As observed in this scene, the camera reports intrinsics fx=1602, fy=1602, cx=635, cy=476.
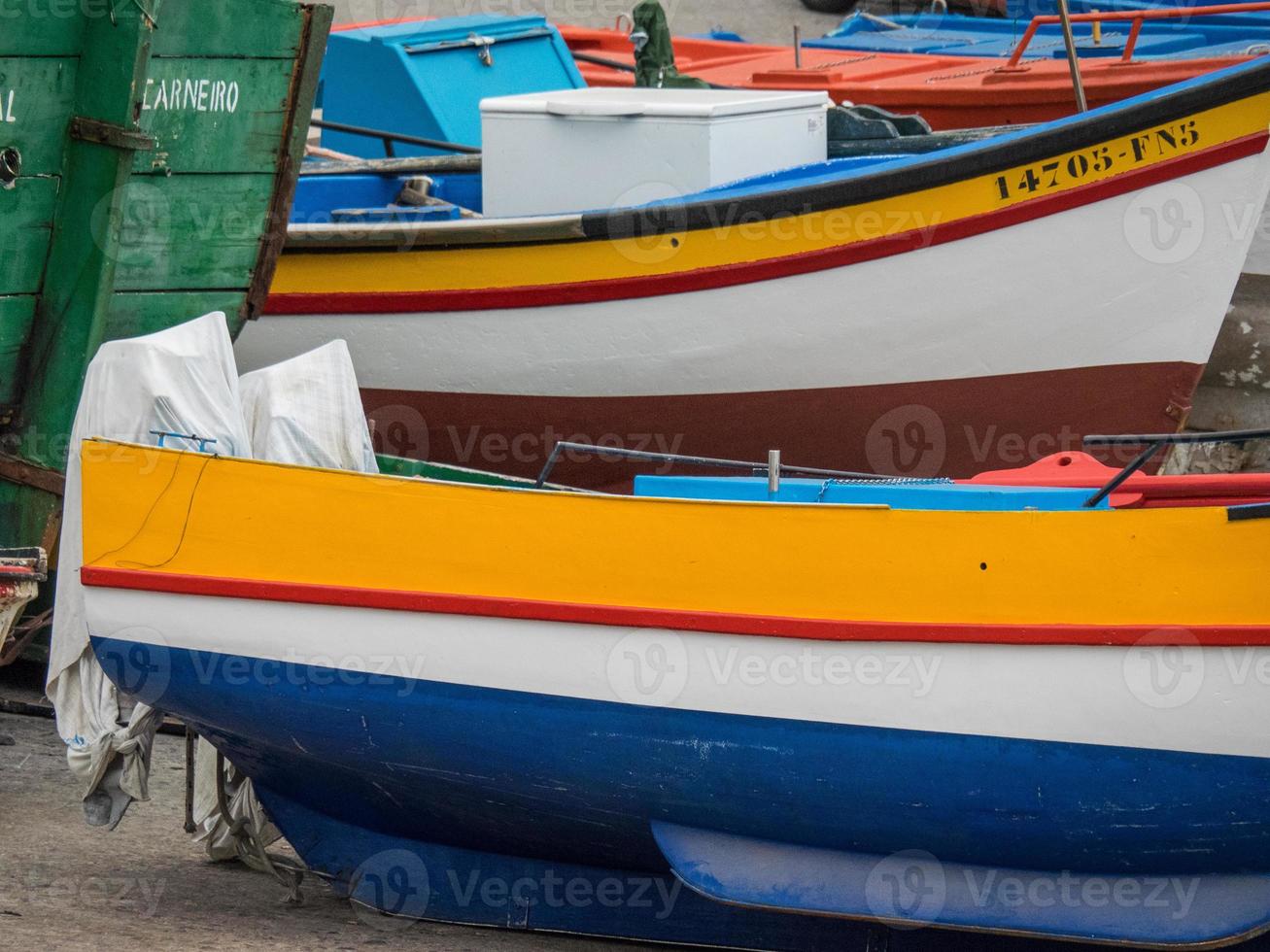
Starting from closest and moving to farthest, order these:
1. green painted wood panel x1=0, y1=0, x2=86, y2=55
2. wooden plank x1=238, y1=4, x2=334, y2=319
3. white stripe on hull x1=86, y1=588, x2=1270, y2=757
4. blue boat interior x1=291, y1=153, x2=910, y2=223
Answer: white stripe on hull x1=86, y1=588, x2=1270, y2=757, green painted wood panel x1=0, y1=0, x2=86, y2=55, wooden plank x1=238, y1=4, x2=334, y2=319, blue boat interior x1=291, y1=153, x2=910, y2=223

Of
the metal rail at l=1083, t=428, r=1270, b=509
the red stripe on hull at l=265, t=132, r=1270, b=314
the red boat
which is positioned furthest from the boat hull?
the red boat

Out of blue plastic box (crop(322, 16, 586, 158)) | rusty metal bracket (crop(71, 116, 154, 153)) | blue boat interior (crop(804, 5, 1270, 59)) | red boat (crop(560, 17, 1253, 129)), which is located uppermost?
blue boat interior (crop(804, 5, 1270, 59))

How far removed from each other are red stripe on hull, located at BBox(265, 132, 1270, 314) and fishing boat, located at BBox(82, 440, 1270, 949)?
84.4 inches

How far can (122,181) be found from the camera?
4.46 m

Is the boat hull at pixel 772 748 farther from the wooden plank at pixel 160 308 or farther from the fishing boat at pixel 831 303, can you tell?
the fishing boat at pixel 831 303

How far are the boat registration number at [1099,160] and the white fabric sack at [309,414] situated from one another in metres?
2.55

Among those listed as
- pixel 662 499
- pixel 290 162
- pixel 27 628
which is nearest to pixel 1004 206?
pixel 290 162

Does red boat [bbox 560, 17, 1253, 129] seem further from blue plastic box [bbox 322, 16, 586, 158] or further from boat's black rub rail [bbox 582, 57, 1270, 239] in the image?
boat's black rub rail [bbox 582, 57, 1270, 239]

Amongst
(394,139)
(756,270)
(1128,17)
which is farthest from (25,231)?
(1128,17)

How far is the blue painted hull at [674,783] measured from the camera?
3.26 m

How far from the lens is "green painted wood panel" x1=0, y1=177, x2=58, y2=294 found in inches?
174

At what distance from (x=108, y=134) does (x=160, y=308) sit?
743mm

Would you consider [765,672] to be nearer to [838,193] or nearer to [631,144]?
[838,193]

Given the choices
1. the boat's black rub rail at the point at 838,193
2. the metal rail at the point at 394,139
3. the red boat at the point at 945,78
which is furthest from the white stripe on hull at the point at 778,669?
the red boat at the point at 945,78
